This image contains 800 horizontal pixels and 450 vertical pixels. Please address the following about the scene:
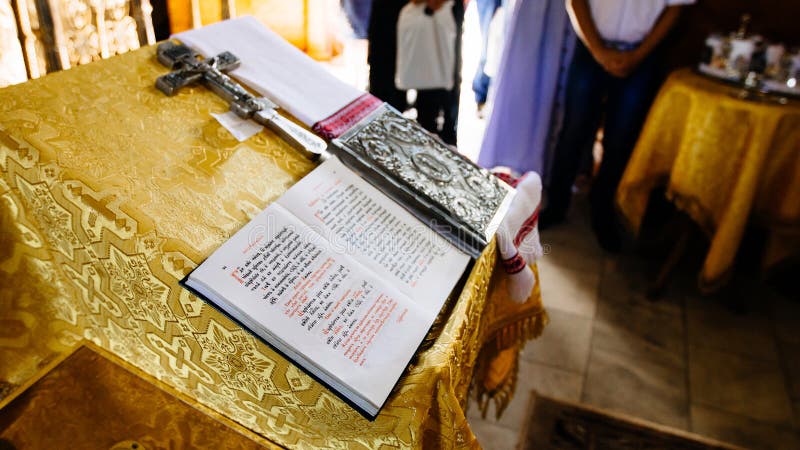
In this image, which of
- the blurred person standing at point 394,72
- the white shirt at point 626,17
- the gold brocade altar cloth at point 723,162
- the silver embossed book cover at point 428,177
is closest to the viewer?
the silver embossed book cover at point 428,177

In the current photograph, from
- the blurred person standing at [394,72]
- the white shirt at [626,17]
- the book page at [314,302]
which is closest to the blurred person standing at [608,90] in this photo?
the white shirt at [626,17]

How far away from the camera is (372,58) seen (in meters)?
2.80

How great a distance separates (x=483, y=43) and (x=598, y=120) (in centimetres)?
139

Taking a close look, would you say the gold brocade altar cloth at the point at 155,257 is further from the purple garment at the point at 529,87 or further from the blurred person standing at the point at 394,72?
the purple garment at the point at 529,87

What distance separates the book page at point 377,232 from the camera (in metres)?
0.84

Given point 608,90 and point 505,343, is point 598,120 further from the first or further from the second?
point 505,343

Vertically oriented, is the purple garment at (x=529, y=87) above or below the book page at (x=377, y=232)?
below

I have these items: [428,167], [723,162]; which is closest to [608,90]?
[723,162]

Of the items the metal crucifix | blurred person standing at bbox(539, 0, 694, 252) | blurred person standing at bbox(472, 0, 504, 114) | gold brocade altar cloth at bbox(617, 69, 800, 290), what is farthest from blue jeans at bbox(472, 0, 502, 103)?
the metal crucifix

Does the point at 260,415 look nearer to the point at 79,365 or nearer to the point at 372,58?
the point at 79,365

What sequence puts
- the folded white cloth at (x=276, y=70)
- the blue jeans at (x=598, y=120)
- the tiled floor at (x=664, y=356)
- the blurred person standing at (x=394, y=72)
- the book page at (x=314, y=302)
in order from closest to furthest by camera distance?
the book page at (x=314, y=302), the folded white cloth at (x=276, y=70), the tiled floor at (x=664, y=356), the blue jeans at (x=598, y=120), the blurred person standing at (x=394, y=72)

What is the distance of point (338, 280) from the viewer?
0.78m

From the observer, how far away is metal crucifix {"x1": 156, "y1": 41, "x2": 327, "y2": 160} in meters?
1.01

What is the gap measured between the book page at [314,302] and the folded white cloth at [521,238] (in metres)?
0.33
